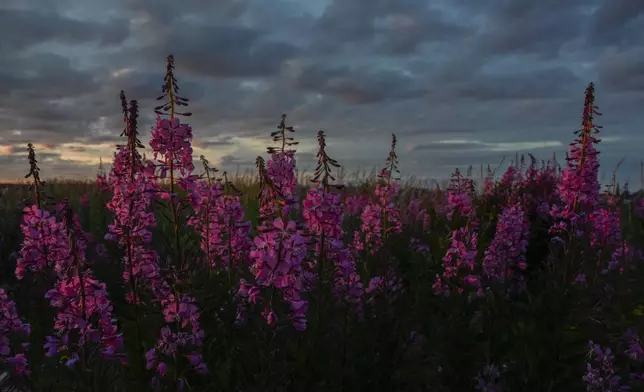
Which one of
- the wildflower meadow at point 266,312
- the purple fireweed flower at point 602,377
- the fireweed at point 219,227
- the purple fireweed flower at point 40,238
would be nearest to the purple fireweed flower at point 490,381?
the wildflower meadow at point 266,312

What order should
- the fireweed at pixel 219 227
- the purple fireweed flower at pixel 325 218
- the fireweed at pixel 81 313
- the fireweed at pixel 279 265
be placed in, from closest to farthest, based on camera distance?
the fireweed at pixel 279 265 → the fireweed at pixel 81 313 → the purple fireweed flower at pixel 325 218 → the fireweed at pixel 219 227

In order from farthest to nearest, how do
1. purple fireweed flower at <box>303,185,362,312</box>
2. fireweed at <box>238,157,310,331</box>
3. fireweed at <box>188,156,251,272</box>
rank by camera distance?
fireweed at <box>188,156,251,272</box> < purple fireweed flower at <box>303,185,362,312</box> < fireweed at <box>238,157,310,331</box>

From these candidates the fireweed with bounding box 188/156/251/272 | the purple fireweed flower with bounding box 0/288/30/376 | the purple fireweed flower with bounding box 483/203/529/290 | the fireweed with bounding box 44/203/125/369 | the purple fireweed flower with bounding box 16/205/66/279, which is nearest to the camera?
the fireweed with bounding box 44/203/125/369

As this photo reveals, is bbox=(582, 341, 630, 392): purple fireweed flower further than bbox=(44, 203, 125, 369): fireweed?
Yes

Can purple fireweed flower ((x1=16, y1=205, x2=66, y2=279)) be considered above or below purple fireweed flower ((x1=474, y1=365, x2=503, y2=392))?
above

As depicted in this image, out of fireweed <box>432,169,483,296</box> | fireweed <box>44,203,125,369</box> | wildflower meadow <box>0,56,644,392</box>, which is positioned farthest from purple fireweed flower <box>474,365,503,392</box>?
fireweed <box>44,203,125,369</box>

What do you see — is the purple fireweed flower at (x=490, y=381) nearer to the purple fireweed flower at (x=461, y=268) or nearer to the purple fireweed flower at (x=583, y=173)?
the purple fireweed flower at (x=461, y=268)

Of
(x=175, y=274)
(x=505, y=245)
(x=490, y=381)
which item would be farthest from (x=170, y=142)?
(x=505, y=245)

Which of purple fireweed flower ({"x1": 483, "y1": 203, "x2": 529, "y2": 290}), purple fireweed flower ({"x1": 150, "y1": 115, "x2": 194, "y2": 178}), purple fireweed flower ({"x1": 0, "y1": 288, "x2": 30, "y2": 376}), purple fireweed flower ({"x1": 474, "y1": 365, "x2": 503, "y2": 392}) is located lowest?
purple fireweed flower ({"x1": 474, "y1": 365, "x2": 503, "y2": 392})

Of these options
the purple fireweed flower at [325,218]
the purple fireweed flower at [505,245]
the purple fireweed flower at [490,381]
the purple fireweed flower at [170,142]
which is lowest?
the purple fireweed flower at [490,381]

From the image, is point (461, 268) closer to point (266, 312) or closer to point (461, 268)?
point (461, 268)

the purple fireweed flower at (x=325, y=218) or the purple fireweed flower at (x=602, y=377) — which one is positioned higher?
the purple fireweed flower at (x=325, y=218)

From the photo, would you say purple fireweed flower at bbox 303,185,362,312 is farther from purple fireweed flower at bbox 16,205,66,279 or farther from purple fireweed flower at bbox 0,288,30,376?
purple fireweed flower at bbox 0,288,30,376

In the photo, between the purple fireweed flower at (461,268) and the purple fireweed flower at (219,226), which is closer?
the purple fireweed flower at (219,226)
